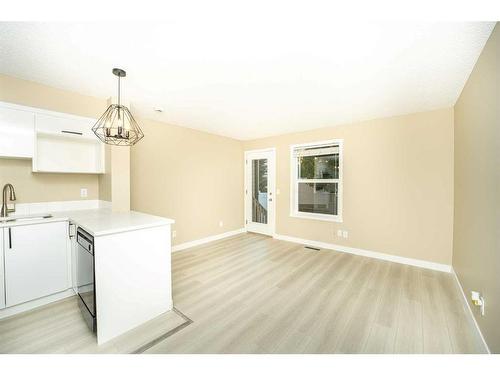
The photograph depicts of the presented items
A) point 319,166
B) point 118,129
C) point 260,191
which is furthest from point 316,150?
point 118,129

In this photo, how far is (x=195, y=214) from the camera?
13.5 ft

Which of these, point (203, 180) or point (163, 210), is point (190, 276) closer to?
point (163, 210)

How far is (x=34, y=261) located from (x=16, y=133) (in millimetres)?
1331

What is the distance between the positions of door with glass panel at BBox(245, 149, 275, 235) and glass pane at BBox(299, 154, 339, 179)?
0.72 metres

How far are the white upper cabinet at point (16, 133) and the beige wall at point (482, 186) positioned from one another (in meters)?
4.08

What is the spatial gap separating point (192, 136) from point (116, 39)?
251 cm

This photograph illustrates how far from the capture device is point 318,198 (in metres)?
4.11

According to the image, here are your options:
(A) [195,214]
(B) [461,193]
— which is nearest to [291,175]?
(A) [195,214]

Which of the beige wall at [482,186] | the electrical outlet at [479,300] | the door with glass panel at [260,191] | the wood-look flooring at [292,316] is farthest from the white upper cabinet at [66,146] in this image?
the electrical outlet at [479,300]

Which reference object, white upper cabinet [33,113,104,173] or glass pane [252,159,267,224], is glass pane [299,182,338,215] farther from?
white upper cabinet [33,113,104,173]

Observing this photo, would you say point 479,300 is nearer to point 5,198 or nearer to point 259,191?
point 259,191

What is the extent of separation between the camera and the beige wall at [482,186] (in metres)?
1.35

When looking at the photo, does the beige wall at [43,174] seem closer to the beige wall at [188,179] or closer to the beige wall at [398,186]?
→ the beige wall at [188,179]
